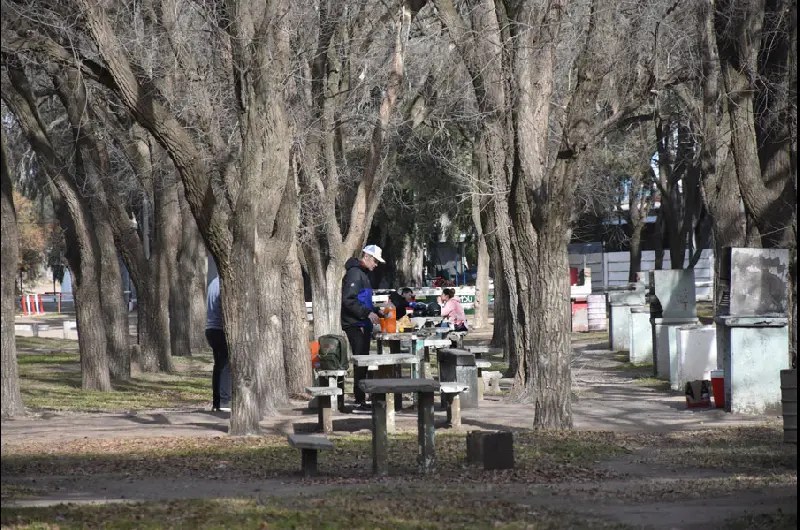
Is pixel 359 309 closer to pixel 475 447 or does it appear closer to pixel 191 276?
pixel 475 447

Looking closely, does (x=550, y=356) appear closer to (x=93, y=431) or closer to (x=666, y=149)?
(x=93, y=431)

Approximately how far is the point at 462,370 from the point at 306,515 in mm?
6903

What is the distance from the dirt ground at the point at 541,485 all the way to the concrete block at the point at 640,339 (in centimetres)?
779

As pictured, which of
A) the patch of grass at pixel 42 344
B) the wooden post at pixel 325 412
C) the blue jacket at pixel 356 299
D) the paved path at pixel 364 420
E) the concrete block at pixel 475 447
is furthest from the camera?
the patch of grass at pixel 42 344

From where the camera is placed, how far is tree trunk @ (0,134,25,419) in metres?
6.82

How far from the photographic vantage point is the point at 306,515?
7.20 m

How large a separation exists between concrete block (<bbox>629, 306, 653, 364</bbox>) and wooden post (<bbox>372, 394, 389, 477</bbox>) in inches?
550

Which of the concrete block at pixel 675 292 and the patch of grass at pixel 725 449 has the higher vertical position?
the concrete block at pixel 675 292

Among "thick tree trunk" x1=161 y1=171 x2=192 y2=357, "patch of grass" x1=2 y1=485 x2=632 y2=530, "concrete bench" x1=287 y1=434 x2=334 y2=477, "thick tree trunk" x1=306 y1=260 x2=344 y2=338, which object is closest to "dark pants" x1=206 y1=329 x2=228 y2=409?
"concrete bench" x1=287 y1=434 x2=334 y2=477

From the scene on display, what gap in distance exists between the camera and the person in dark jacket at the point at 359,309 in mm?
13977

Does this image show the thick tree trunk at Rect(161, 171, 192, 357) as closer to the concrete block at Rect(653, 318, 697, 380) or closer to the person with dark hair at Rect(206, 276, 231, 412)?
the person with dark hair at Rect(206, 276, 231, 412)

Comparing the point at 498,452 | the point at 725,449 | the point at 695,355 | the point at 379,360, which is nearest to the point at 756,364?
the point at 725,449

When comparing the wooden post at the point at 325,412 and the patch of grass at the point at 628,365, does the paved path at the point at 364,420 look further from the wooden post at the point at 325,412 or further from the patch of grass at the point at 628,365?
the patch of grass at the point at 628,365

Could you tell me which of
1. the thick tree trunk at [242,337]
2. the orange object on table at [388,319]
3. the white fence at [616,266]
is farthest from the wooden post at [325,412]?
the white fence at [616,266]
